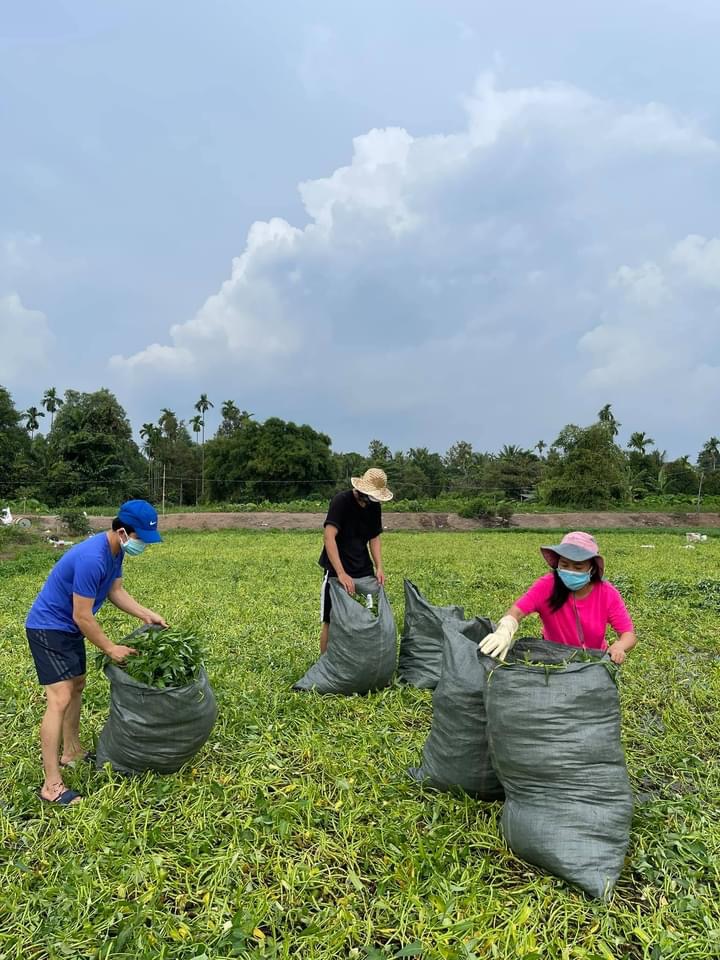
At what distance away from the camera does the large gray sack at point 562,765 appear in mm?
2242

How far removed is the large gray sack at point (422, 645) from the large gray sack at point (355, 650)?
0.65ft

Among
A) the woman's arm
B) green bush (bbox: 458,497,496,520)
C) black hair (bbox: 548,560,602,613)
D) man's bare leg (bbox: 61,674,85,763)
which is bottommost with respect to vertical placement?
green bush (bbox: 458,497,496,520)

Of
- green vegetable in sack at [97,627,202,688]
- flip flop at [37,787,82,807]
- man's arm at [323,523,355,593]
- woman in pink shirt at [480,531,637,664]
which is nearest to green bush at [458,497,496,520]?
man's arm at [323,523,355,593]

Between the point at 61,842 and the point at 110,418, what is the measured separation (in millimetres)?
43559

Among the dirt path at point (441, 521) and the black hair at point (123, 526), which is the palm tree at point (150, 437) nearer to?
the dirt path at point (441, 521)

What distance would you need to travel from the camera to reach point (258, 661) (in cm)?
504

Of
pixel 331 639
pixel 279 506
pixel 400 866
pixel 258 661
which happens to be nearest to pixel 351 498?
pixel 331 639

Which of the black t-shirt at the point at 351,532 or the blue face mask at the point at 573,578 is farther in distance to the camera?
the black t-shirt at the point at 351,532

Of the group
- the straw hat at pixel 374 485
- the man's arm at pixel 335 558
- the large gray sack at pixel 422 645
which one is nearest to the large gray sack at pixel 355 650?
the man's arm at pixel 335 558

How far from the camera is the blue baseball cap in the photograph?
2.99 m

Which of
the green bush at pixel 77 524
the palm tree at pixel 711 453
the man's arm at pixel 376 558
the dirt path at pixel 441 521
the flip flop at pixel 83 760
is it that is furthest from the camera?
the palm tree at pixel 711 453

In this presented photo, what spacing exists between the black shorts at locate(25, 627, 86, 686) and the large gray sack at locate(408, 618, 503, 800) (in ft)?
6.06

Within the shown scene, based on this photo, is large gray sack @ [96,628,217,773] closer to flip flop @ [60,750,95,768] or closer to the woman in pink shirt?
flip flop @ [60,750,95,768]

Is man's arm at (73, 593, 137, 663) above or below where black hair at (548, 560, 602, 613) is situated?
below
